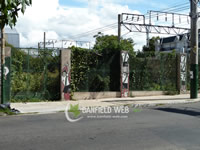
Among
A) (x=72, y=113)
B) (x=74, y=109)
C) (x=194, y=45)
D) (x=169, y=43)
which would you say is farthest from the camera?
(x=169, y=43)

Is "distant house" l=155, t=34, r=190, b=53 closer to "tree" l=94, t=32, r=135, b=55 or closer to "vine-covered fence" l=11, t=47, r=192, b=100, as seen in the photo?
"vine-covered fence" l=11, t=47, r=192, b=100

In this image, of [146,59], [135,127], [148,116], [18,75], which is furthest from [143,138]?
[146,59]

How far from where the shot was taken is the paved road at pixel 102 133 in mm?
6488

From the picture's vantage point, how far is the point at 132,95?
17.9m

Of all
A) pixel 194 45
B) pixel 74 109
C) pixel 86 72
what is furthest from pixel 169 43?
pixel 74 109

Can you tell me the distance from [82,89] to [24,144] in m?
9.81

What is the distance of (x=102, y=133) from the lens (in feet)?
25.5

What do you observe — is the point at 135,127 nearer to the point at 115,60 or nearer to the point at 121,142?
the point at 121,142

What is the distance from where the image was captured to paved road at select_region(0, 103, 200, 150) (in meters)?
6.49

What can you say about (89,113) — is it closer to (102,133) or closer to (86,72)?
(102,133)

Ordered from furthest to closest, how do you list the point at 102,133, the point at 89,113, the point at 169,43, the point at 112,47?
the point at 169,43 → the point at 112,47 → the point at 89,113 → the point at 102,133

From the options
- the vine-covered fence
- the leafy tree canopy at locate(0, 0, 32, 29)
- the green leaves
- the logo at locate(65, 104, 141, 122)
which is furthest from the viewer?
the vine-covered fence

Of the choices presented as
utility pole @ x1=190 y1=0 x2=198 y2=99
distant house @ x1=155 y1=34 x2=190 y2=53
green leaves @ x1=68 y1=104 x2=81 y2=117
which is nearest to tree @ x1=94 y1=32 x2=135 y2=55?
utility pole @ x1=190 y1=0 x2=198 y2=99

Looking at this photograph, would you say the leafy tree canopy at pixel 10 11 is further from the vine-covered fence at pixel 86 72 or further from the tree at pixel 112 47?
the tree at pixel 112 47
